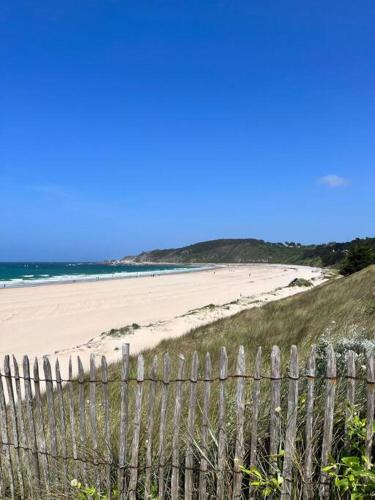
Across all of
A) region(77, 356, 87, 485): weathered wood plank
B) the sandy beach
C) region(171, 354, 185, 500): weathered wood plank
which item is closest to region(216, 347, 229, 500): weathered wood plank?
region(171, 354, 185, 500): weathered wood plank

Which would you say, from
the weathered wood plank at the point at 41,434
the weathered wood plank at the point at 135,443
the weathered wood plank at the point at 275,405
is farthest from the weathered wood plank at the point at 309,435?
the weathered wood plank at the point at 41,434

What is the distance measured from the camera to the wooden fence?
109 inches

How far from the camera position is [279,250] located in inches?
7185

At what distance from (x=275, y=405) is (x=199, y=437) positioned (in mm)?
798

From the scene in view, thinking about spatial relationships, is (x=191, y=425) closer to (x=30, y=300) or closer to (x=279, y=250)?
(x=30, y=300)

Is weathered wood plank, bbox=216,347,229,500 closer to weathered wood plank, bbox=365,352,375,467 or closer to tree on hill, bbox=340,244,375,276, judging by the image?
weathered wood plank, bbox=365,352,375,467

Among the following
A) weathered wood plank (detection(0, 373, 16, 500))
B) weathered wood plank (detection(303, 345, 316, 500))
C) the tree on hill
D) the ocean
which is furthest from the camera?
the ocean

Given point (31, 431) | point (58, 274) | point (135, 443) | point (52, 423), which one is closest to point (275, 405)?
point (135, 443)

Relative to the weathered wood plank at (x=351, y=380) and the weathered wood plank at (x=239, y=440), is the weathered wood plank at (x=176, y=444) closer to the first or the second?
the weathered wood plank at (x=239, y=440)

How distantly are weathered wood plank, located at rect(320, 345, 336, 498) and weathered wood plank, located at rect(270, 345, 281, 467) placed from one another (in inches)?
12.9

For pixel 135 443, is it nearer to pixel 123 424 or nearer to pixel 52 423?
pixel 123 424

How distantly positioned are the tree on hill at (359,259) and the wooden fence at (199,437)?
23682 millimetres

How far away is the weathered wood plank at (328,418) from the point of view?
105 inches

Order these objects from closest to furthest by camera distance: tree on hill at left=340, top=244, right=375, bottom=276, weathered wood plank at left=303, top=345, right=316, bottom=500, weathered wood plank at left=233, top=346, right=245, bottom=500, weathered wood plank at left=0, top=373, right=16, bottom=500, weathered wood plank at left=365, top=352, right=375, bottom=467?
weathered wood plank at left=365, top=352, right=375, bottom=467 → weathered wood plank at left=303, top=345, right=316, bottom=500 → weathered wood plank at left=233, top=346, right=245, bottom=500 → weathered wood plank at left=0, top=373, right=16, bottom=500 → tree on hill at left=340, top=244, right=375, bottom=276
